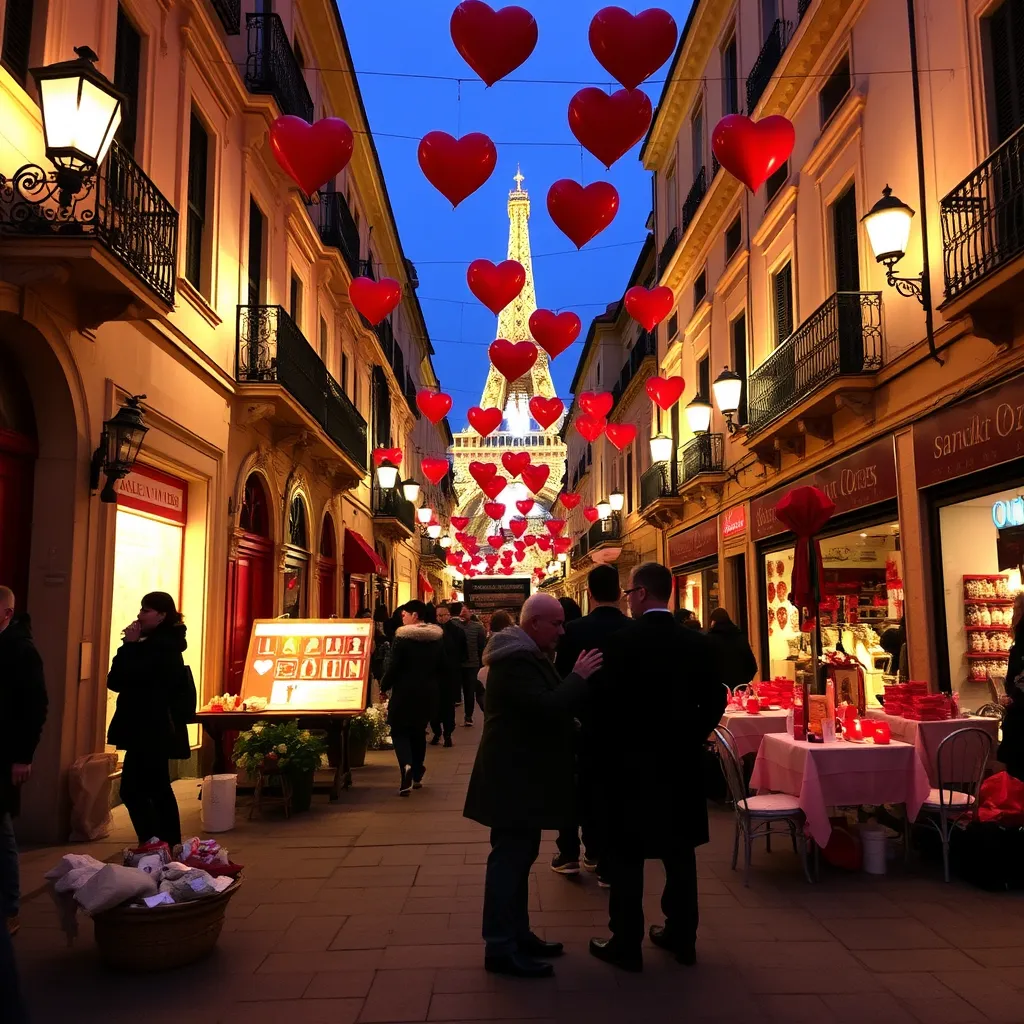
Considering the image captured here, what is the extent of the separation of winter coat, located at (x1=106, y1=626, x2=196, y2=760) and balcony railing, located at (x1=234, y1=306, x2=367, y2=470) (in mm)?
6561

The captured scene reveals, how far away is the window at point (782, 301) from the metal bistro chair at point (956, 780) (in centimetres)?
818

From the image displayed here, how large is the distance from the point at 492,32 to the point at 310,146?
1.86 metres

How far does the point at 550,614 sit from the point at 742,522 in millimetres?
11927

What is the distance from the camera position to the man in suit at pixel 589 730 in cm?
453

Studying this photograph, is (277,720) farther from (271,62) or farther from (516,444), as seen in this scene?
(516,444)

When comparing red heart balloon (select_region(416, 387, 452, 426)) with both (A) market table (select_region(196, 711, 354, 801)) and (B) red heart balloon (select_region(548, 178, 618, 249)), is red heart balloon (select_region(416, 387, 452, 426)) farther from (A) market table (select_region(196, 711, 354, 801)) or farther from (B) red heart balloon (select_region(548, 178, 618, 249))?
(A) market table (select_region(196, 711, 354, 801))

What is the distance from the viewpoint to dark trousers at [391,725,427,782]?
29.8 ft

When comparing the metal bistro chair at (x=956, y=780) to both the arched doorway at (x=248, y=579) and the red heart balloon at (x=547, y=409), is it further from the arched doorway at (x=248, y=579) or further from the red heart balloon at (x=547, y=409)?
the red heart balloon at (x=547, y=409)

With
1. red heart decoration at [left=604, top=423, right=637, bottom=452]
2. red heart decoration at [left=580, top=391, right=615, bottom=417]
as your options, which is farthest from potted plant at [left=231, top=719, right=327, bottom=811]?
red heart decoration at [left=580, top=391, right=615, bottom=417]

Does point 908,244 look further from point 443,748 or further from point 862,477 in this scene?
point 443,748

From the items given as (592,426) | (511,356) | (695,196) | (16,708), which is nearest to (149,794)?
(16,708)

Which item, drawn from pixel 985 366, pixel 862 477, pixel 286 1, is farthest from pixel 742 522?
pixel 286 1

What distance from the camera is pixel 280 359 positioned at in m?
12.2

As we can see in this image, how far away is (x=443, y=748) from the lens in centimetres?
1252
